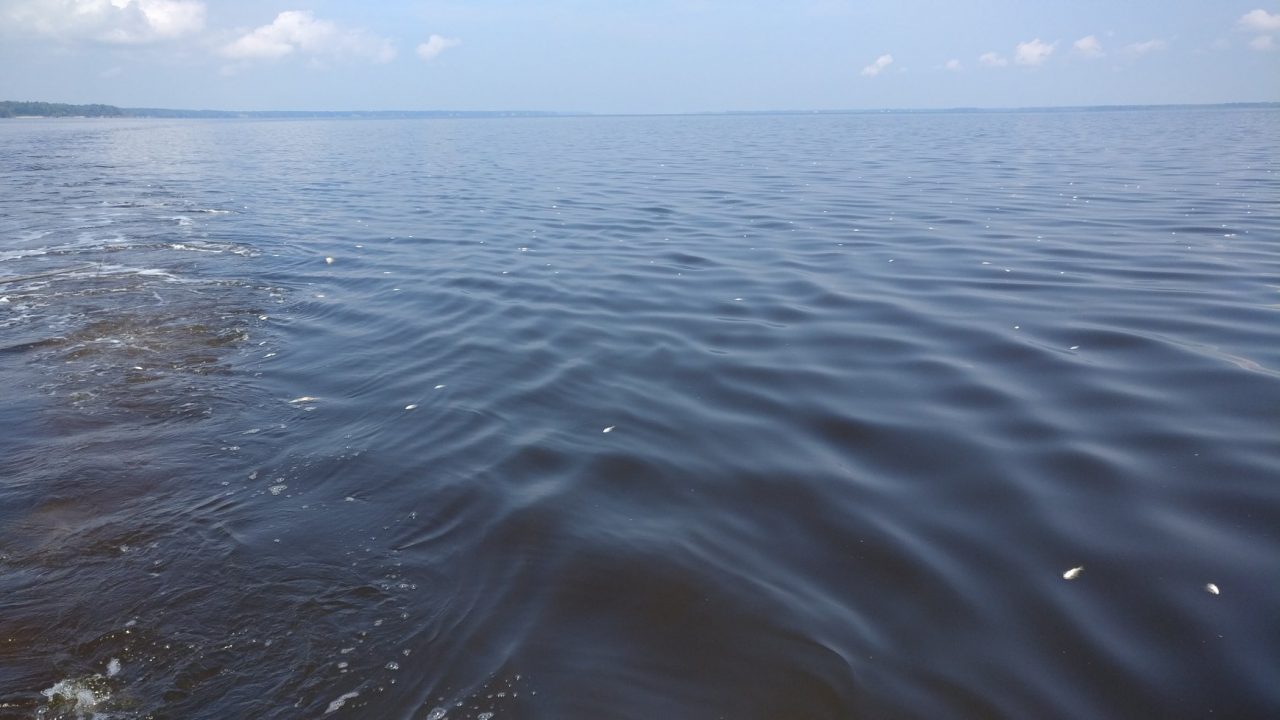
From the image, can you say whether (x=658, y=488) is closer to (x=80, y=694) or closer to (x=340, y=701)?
(x=340, y=701)

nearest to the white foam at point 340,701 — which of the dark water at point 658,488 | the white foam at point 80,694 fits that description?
the dark water at point 658,488

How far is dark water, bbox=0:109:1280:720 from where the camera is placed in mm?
3592

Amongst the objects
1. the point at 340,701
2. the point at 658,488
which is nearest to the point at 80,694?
the point at 340,701

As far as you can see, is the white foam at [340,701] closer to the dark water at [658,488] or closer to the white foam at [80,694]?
the dark water at [658,488]

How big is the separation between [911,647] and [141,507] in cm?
546

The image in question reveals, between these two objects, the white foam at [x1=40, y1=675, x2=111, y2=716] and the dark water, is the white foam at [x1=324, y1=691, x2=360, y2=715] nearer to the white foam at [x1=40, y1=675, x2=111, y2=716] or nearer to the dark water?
the dark water

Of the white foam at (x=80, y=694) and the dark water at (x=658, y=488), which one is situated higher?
the dark water at (x=658, y=488)

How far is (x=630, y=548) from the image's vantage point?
4688mm

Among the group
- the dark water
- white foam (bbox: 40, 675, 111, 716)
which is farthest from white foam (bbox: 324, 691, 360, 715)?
white foam (bbox: 40, 675, 111, 716)

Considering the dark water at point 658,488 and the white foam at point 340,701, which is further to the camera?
the dark water at point 658,488

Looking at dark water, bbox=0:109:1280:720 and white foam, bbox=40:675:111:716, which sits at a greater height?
dark water, bbox=0:109:1280:720

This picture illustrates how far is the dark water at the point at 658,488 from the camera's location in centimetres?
Result: 359

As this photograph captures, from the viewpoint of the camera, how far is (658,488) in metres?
5.41

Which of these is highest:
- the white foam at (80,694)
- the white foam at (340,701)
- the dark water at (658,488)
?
the dark water at (658,488)
